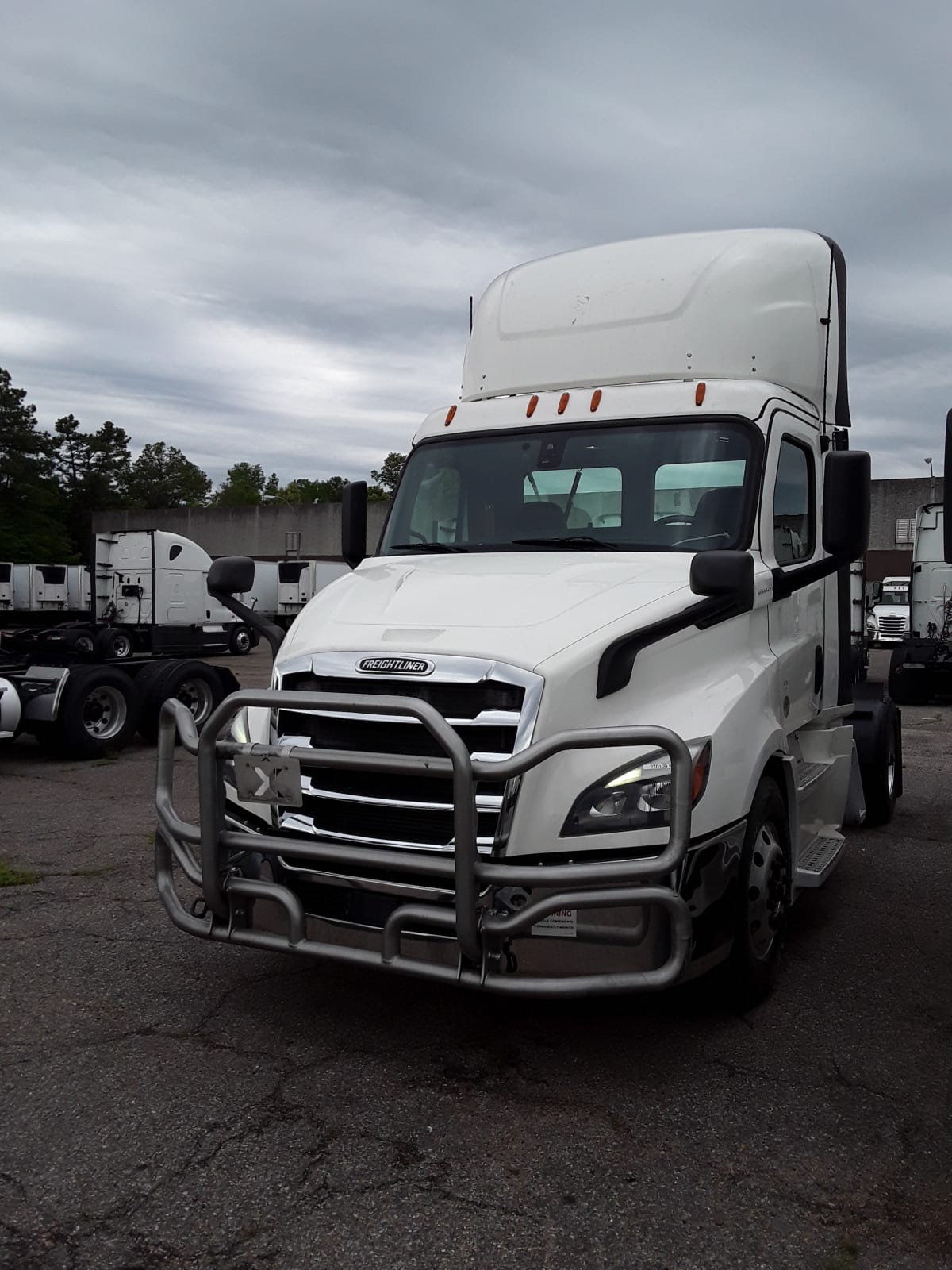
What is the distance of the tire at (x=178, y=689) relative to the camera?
11789 mm

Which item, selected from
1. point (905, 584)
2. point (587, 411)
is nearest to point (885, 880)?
point (587, 411)

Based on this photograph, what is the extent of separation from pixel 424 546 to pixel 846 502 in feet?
6.35

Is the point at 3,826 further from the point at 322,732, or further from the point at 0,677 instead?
the point at 322,732

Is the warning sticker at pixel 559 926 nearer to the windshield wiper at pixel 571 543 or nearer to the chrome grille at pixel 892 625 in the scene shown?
the windshield wiper at pixel 571 543

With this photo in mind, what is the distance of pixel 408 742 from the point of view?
3846 millimetres

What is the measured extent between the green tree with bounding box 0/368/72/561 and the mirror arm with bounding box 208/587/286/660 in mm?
62009

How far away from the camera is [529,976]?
3.60 metres

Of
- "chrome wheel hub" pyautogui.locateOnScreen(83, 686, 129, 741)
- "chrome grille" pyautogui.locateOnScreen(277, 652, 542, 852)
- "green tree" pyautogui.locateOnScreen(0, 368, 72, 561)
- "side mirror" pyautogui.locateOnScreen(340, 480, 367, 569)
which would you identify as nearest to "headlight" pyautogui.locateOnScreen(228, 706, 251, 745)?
"chrome grille" pyautogui.locateOnScreen(277, 652, 542, 852)

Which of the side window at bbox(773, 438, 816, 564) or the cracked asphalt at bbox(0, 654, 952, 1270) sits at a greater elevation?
the side window at bbox(773, 438, 816, 564)

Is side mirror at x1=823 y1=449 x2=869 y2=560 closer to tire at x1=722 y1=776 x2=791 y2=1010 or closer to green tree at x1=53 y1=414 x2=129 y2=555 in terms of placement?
tire at x1=722 y1=776 x2=791 y2=1010

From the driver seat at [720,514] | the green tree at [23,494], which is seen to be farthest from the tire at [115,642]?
the green tree at [23,494]

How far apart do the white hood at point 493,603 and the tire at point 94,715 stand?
22.0 ft

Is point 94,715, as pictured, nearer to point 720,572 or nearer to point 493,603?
point 493,603

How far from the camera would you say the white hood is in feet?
13.0
